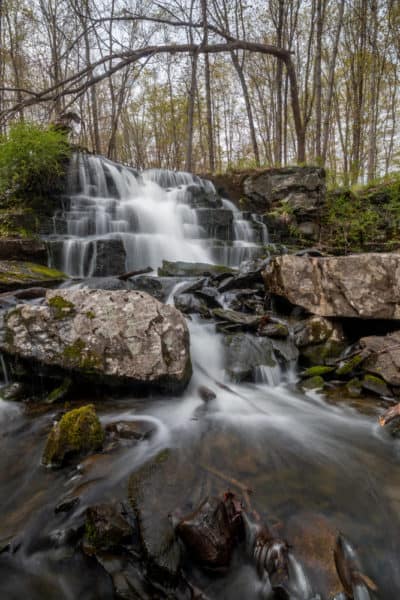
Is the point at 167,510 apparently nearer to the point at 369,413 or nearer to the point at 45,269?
the point at 369,413

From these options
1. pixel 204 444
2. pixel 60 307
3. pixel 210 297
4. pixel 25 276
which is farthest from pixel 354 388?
pixel 25 276

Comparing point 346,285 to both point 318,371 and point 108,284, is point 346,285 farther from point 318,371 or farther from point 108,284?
point 108,284

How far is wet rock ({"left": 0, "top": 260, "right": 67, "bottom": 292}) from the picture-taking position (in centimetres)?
475

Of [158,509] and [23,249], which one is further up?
[23,249]

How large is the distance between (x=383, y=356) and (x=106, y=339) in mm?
3024

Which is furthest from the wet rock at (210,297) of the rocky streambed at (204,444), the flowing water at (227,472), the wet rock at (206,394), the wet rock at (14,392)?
the wet rock at (14,392)

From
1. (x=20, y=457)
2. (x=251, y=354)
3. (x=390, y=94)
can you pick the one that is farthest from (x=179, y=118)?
(x=20, y=457)

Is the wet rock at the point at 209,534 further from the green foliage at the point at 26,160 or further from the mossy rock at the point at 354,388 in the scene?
the green foliage at the point at 26,160

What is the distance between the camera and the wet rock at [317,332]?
415 centimetres

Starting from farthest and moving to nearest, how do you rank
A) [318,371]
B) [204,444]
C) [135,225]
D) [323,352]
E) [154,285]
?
[135,225], [154,285], [323,352], [318,371], [204,444]

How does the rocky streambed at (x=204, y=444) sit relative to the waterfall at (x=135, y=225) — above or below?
below

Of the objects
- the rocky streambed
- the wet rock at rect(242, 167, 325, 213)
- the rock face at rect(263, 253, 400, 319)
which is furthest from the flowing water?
the wet rock at rect(242, 167, 325, 213)

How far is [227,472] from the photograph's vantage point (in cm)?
219

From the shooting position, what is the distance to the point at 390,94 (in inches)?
715
